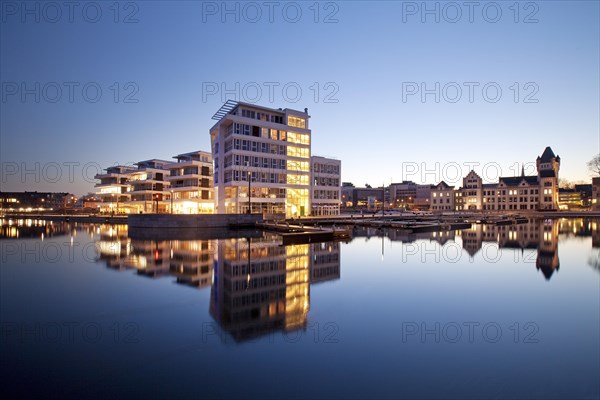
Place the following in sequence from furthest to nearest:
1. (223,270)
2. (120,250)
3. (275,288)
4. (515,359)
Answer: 1. (120,250)
2. (223,270)
3. (275,288)
4. (515,359)

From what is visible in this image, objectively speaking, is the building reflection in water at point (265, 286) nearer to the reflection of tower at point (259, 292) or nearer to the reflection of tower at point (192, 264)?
the reflection of tower at point (259, 292)

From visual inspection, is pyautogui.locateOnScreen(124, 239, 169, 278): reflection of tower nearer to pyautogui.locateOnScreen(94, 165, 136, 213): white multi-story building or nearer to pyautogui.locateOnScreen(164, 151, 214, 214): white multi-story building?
pyautogui.locateOnScreen(164, 151, 214, 214): white multi-story building

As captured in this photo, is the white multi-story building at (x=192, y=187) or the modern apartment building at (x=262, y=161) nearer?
the modern apartment building at (x=262, y=161)

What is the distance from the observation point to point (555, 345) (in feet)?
34.8

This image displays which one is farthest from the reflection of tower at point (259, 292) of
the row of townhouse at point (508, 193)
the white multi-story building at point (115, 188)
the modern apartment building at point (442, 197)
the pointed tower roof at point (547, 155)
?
the pointed tower roof at point (547, 155)

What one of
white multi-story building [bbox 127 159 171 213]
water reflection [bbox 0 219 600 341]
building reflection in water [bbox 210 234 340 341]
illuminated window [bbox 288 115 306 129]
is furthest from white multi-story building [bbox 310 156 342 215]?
building reflection in water [bbox 210 234 340 341]

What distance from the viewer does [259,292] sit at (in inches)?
635

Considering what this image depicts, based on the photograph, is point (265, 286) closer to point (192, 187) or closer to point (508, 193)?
point (192, 187)

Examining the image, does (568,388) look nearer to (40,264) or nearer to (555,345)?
(555,345)

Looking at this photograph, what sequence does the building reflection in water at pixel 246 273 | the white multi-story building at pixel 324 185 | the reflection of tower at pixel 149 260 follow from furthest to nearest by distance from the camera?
the white multi-story building at pixel 324 185 → the reflection of tower at pixel 149 260 → the building reflection in water at pixel 246 273

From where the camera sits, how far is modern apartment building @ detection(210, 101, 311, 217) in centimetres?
6769

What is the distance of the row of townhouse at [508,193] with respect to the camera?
13125cm

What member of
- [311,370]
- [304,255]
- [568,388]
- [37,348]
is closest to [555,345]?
[568,388]

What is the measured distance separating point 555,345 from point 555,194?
152m
